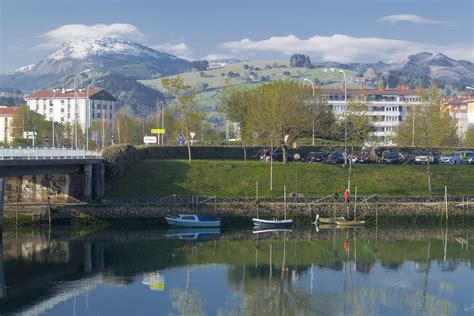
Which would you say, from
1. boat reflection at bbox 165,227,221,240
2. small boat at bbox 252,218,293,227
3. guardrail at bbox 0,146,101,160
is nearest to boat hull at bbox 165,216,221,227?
boat reflection at bbox 165,227,221,240

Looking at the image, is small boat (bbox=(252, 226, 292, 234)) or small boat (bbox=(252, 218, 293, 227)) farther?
small boat (bbox=(252, 218, 293, 227))

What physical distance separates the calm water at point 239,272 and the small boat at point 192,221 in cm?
161

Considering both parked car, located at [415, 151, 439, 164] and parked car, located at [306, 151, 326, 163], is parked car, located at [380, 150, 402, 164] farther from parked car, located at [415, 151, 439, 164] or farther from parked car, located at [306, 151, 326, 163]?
parked car, located at [306, 151, 326, 163]

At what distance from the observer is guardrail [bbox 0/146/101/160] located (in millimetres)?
84431

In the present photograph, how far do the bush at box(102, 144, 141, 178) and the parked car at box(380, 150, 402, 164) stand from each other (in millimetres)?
37250

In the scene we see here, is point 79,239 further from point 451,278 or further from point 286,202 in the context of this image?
point 451,278

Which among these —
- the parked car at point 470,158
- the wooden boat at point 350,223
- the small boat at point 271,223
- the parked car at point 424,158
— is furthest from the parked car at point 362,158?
the small boat at point 271,223

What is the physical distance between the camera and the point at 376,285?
64.2 meters

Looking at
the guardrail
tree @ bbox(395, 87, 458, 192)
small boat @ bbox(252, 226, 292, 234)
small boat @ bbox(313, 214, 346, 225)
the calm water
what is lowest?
the calm water

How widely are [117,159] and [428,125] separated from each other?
62.0m

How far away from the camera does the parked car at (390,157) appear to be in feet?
401

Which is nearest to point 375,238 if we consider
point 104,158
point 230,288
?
point 230,288

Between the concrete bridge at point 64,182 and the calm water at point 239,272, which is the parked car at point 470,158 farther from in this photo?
the concrete bridge at point 64,182

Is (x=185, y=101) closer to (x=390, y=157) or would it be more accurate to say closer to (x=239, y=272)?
(x=390, y=157)
